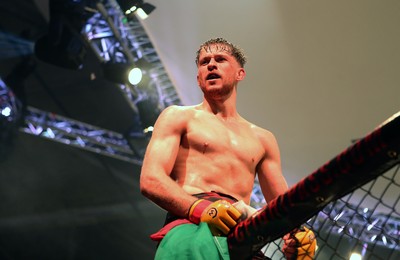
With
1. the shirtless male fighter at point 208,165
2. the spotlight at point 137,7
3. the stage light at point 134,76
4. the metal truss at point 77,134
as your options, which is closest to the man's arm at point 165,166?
the shirtless male fighter at point 208,165

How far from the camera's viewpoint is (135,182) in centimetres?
697

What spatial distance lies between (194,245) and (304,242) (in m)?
0.44

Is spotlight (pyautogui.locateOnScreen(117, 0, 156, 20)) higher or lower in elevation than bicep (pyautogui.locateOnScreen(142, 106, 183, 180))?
higher

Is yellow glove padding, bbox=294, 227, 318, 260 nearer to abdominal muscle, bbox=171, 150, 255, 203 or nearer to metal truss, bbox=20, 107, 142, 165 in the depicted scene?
abdominal muscle, bbox=171, 150, 255, 203

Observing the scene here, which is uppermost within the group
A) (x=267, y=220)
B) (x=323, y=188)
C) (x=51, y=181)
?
(x=323, y=188)

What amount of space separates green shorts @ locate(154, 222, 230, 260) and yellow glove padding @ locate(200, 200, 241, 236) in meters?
0.02

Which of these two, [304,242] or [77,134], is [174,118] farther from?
[77,134]

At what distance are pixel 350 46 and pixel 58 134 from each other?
3.20 meters

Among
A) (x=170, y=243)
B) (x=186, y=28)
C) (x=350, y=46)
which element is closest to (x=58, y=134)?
(x=186, y=28)

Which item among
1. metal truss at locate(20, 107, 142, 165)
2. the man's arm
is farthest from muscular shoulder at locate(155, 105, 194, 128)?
metal truss at locate(20, 107, 142, 165)

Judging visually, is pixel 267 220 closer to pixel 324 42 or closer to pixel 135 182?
pixel 324 42

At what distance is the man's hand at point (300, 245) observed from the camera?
196 centimetres

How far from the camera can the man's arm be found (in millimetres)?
1919

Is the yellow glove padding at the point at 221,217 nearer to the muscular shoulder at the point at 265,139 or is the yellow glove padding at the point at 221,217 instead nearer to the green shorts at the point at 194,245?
the green shorts at the point at 194,245
